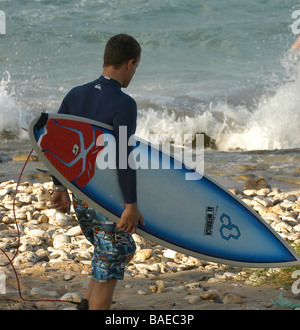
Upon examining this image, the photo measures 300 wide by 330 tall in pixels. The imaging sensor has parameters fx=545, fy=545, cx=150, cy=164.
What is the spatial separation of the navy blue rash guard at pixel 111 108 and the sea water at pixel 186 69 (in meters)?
3.80

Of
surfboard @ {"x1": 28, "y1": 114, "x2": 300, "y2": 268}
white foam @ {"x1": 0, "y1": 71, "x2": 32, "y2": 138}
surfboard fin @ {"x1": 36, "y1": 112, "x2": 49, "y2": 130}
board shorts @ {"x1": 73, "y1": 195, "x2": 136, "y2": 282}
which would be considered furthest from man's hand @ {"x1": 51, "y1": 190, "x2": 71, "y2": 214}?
white foam @ {"x1": 0, "y1": 71, "x2": 32, "y2": 138}

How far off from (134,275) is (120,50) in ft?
5.30

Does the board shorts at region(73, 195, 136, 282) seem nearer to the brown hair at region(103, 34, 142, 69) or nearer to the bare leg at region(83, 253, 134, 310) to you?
the bare leg at region(83, 253, 134, 310)

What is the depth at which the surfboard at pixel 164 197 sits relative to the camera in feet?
8.50

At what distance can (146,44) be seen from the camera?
51.2 feet

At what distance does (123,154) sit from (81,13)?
50.5 feet

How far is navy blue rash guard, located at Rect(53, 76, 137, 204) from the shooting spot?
2.42m

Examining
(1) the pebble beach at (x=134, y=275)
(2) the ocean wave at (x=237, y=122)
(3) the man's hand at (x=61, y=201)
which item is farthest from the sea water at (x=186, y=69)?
(3) the man's hand at (x=61, y=201)

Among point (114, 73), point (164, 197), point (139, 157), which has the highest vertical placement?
point (114, 73)

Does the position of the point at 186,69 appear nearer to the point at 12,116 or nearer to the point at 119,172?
the point at 12,116

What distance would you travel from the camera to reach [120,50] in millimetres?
2516

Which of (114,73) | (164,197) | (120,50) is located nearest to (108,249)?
(164,197)
